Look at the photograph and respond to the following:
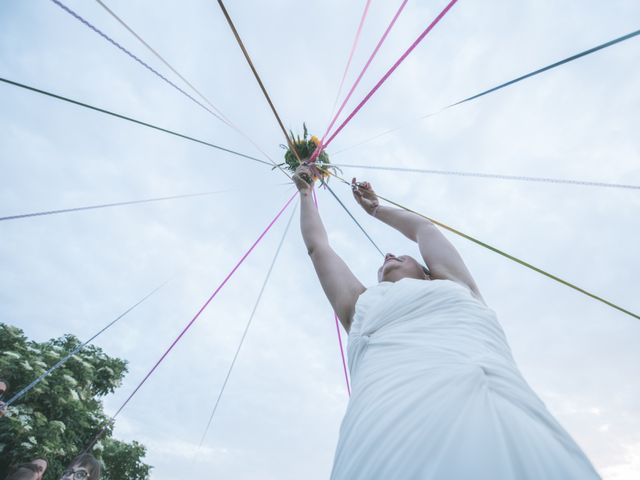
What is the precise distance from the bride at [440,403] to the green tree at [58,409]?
8.26m

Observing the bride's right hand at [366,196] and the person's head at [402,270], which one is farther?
the bride's right hand at [366,196]

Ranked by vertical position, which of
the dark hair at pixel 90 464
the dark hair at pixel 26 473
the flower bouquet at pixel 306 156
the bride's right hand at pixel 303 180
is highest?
the flower bouquet at pixel 306 156

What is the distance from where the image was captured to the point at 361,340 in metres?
1.40

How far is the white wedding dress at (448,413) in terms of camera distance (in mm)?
713

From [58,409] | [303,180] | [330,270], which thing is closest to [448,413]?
[330,270]

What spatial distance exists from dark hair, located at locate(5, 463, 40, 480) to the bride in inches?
201

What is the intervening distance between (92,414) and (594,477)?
10412mm

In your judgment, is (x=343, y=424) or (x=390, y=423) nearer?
(x=390, y=423)

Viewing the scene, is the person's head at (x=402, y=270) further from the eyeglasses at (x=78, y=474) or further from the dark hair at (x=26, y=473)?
the dark hair at (x=26, y=473)

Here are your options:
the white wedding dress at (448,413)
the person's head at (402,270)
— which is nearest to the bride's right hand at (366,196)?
the person's head at (402,270)

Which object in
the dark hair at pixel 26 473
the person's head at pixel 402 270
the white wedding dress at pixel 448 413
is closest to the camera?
the white wedding dress at pixel 448 413

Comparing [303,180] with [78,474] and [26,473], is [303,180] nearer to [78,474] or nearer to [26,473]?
[78,474]

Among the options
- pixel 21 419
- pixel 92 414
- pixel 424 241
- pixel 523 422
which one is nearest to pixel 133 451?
pixel 92 414

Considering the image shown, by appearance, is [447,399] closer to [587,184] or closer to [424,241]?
[424,241]
